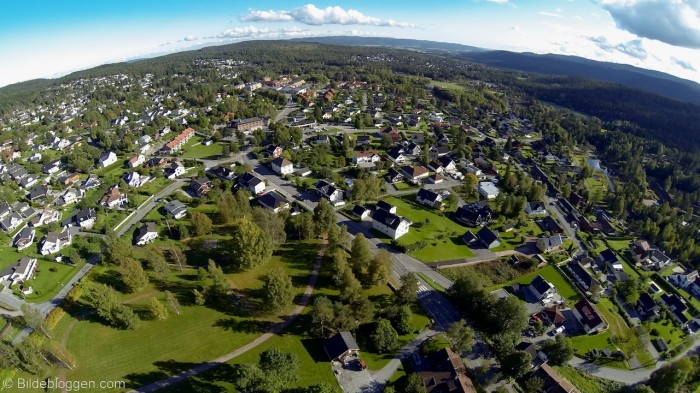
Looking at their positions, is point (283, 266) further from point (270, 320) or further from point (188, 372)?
point (188, 372)

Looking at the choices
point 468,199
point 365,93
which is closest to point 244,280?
point 468,199

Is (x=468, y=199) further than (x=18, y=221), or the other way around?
(x=468, y=199)

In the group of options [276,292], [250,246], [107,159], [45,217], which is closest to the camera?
[276,292]

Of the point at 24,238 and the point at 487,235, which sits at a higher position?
the point at 24,238

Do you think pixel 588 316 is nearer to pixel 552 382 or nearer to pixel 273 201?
pixel 552 382

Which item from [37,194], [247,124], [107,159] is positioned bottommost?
[37,194]

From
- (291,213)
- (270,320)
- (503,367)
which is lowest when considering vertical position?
(503,367)

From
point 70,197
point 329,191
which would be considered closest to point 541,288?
point 329,191
